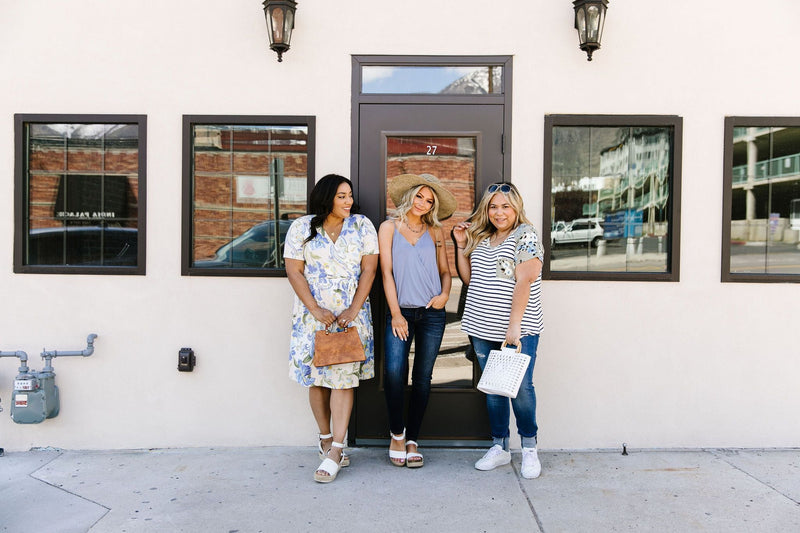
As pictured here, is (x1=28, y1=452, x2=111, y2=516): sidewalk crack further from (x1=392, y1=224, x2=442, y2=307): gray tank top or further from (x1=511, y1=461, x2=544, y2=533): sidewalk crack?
(x1=511, y1=461, x2=544, y2=533): sidewalk crack

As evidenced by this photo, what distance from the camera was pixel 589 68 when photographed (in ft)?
13.9

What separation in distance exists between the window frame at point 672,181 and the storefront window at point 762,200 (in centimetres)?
32

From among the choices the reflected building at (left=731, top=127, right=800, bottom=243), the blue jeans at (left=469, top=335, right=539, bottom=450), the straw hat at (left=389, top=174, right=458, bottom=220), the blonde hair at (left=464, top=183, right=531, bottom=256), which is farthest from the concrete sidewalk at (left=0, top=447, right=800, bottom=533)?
the straw hat at (left=389, top=174, right=458, bottom=220)

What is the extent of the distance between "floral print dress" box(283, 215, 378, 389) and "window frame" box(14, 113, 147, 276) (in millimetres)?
1182

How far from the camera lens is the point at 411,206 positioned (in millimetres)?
3857

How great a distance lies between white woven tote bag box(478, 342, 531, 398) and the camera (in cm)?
353

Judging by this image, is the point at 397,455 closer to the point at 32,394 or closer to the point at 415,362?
the point at 415,362

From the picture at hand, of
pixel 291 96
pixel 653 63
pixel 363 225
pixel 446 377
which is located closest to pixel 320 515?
pixel 446 377

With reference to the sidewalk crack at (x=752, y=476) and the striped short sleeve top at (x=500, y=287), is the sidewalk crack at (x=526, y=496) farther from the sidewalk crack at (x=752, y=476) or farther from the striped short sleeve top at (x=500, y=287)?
the sidewalk crack at (x=752, y=476)

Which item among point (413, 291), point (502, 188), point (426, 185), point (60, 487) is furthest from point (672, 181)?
point (60, 487)

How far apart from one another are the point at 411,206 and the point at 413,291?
1.72ft

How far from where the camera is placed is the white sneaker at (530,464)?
3.79 m

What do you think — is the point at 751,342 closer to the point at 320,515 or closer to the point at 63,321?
the point at 320,515

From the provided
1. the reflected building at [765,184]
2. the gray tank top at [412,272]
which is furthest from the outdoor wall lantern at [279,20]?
the reflected building at [765,184]
